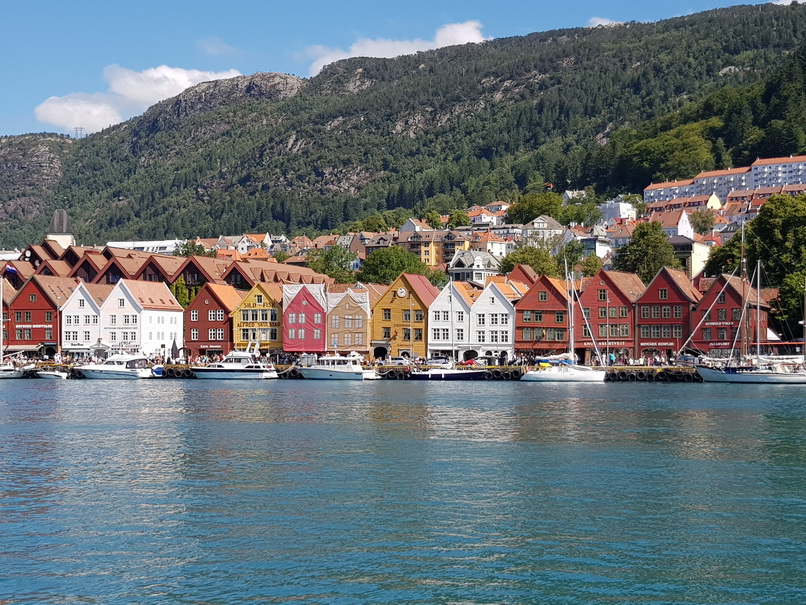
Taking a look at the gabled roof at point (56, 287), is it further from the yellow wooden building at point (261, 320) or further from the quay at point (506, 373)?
the yellow wooden building at point (261, 320)

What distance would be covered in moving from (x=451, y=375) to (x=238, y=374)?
20.0m

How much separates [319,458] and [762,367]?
193 feet

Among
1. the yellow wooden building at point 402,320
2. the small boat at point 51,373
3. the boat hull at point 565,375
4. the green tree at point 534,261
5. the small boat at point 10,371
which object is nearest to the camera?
the boat hull at point 565,375

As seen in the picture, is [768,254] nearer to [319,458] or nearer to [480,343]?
[480,343]

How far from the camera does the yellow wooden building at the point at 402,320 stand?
116562mm

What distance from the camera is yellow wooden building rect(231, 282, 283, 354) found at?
120125mm

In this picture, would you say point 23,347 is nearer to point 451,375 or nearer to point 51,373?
point 51,373

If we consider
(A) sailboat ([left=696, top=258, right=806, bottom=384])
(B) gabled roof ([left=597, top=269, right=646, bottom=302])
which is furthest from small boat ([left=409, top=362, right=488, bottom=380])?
(B) gabled roof ([left=597, top=269, right=646, bottom=302])

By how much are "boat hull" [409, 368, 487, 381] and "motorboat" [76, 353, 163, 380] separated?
1040 inches

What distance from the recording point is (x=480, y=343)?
11531 centimetres

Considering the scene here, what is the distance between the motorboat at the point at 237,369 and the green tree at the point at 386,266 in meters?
38.1

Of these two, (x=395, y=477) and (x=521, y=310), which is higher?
(x=521, y=310)

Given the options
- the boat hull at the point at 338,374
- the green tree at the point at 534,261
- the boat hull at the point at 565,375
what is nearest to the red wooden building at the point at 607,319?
the boat hull at the point at 565,375

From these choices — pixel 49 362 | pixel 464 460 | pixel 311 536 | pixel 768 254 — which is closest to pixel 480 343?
pixel 768 254
